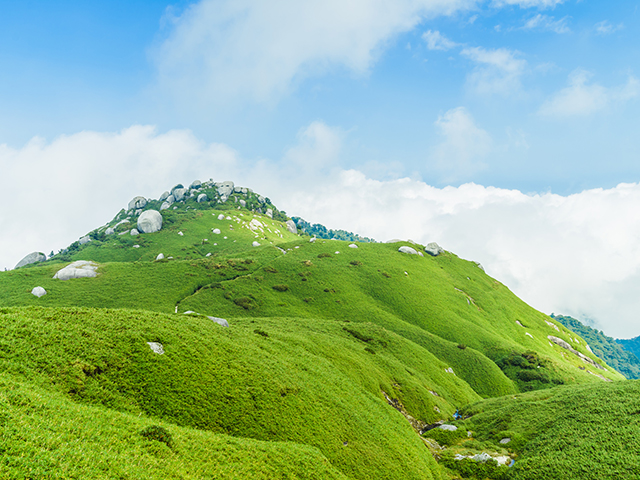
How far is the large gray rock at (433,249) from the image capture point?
190125 mm

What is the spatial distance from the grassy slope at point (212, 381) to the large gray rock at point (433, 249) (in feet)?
501

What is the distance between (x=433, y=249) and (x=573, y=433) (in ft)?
515

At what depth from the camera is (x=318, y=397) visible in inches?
1485

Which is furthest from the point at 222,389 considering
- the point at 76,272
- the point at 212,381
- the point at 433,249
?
the point at 433,249

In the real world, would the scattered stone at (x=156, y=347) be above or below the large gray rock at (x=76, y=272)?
below

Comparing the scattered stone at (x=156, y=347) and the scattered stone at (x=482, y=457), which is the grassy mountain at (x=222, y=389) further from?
the scattered stone at (x=482, y=457)

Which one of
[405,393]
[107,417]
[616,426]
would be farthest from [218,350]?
[616,426]

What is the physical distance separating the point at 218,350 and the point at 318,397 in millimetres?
13779

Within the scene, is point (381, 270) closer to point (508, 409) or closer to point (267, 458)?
point (508, 409)

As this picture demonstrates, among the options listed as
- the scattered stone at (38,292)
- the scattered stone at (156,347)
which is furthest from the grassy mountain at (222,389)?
the scattered stone at (38,292)

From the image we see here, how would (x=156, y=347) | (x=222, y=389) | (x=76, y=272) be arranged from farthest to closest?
(x=76, y=272) → (x=156, y=347) → (x=222, y=389)

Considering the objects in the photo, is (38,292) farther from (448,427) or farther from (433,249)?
(433,249)

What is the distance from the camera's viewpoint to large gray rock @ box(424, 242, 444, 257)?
19012 cm

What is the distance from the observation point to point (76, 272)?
120 meters
